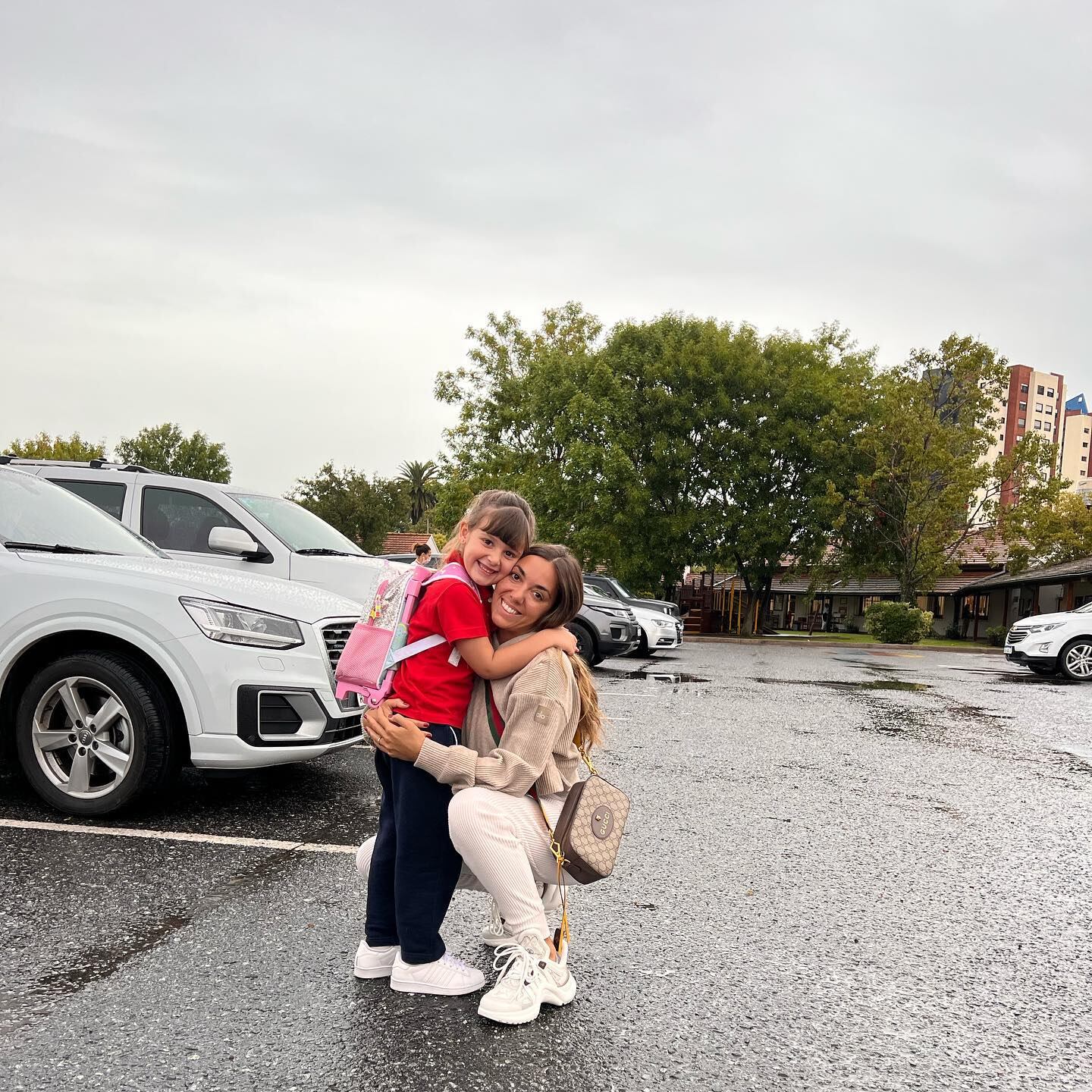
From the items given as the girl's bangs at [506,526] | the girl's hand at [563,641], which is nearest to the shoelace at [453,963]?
the girl's hand at [563,641]

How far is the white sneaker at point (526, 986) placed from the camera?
2.81 metres

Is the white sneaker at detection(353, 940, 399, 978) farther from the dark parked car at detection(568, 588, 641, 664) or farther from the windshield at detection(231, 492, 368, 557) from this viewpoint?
the dark parked car at detection(568, 588, 641, 664)

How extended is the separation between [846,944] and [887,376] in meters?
37.0

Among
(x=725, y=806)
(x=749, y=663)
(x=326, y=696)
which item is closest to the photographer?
(x=326, y=696)

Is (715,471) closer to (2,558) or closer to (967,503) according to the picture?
(967,503)

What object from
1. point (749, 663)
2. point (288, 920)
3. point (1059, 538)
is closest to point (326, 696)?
point (288, 920)

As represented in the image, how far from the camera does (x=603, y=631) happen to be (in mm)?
15266

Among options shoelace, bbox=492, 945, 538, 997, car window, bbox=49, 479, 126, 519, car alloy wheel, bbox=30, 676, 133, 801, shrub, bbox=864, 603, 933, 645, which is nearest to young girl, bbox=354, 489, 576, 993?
shoelace, bbox=492, 945, 538, 997

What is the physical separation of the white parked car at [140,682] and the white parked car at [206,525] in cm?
323

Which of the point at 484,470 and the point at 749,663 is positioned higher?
the point at 484,470

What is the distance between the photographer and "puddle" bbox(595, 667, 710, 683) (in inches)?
546

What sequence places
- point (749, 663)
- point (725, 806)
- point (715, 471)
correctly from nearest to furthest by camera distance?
point (725, 806) < point (749, 663) < point (715, 471)

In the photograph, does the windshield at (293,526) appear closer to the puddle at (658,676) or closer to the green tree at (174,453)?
the puddle at (658,676)

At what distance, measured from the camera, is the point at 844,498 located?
3616 centimetres
